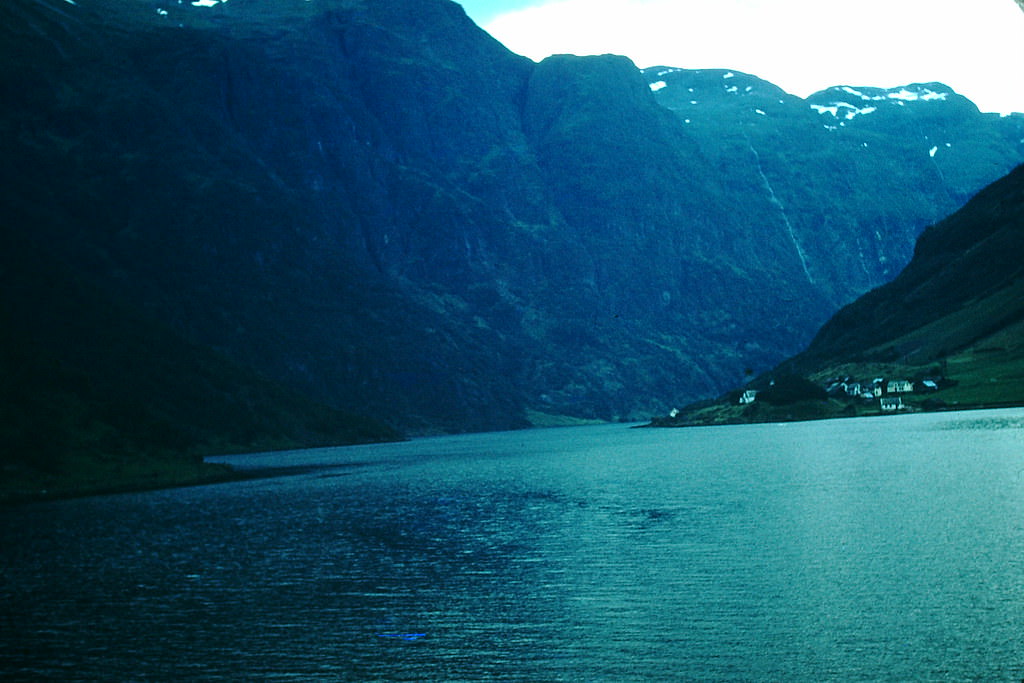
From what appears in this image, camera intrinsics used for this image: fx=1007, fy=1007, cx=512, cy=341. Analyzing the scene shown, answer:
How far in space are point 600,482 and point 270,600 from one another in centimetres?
9006

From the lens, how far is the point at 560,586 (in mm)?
72312

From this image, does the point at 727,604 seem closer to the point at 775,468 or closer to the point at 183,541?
the point at 183,541

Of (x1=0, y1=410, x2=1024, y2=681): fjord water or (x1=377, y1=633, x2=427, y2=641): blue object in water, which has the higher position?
(x1=0, y1=410, x2=1024, y2=681): fjord water

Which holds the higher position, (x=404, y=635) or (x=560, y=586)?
(x=560, y=586)

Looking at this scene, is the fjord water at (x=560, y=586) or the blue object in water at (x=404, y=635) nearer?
the fjord water at (x=560, y=586)

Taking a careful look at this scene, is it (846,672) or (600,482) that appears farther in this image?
(600,482)

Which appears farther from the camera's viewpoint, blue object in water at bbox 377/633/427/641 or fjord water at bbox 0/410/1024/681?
blue object in water at bbox 377/633/427/641

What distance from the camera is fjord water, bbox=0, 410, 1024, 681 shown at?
5272 centimetres

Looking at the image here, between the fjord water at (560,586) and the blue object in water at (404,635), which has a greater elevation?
the fjord water at (560,586)

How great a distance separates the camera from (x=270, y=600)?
73562 millimetres

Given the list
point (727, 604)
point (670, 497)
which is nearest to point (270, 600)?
point (727, 604)

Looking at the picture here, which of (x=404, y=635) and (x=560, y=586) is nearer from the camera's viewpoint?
(x=404, y=635)

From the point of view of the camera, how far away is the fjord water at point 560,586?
173ft

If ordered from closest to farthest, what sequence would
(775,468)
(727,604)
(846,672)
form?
(846,672), (727,604), (775,468)
